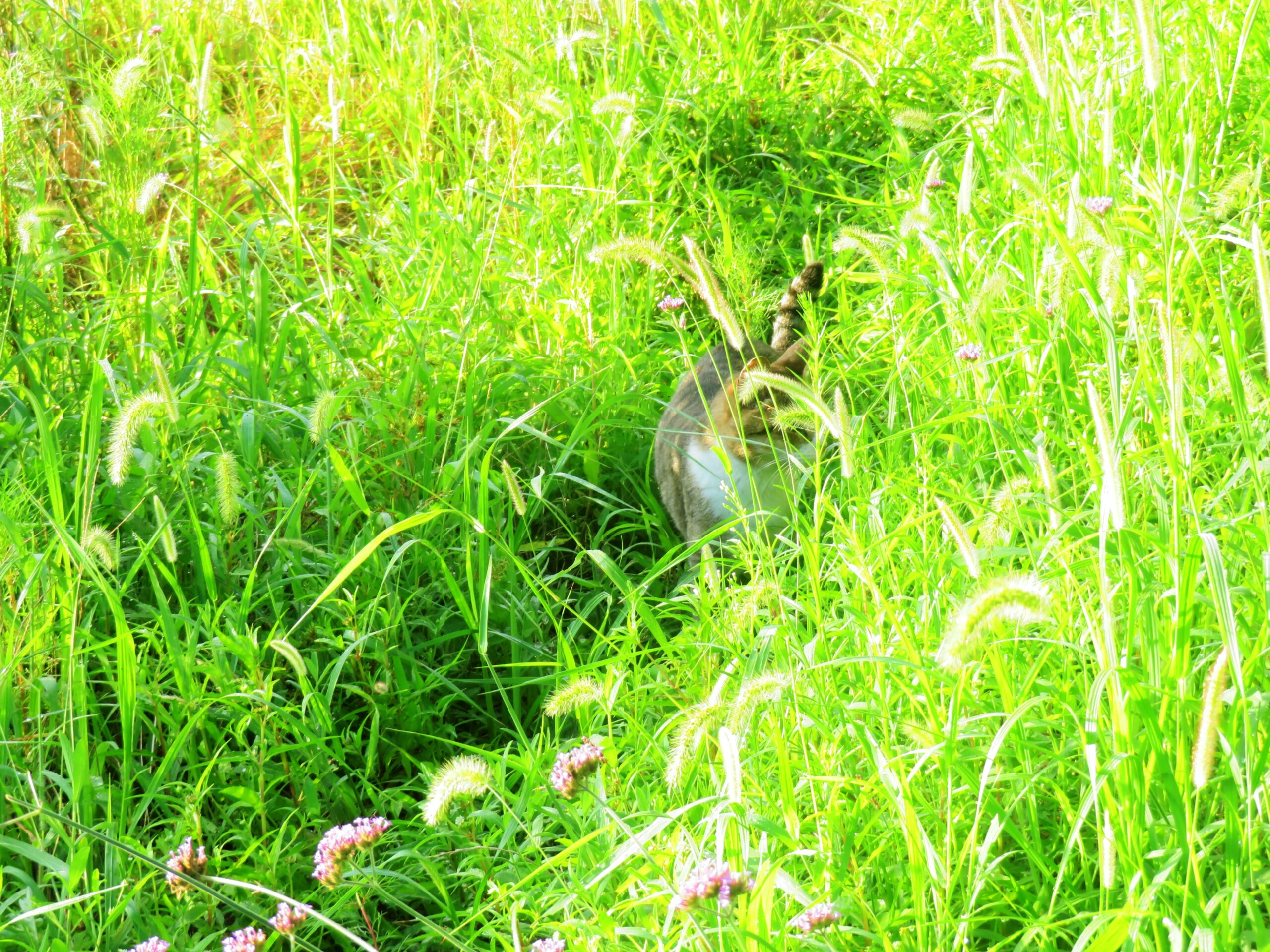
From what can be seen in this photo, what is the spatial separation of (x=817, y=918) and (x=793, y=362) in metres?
1.79

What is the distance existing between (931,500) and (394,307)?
5.61ft

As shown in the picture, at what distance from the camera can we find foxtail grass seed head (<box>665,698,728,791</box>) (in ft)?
5.37

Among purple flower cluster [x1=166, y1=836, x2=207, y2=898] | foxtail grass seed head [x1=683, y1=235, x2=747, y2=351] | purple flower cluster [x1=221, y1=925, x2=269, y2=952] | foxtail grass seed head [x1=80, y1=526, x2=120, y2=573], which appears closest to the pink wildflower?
purple flower cluster [x1=221, y1=925, x2=269, y2=952]

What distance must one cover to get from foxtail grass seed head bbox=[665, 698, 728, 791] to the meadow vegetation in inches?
0.4

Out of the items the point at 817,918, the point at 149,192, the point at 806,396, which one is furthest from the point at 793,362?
the point at 817,918

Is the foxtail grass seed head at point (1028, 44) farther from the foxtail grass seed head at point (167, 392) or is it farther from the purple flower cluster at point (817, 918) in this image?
the foxtail grass seed head at point (167, 392)

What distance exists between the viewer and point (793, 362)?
3.09 m

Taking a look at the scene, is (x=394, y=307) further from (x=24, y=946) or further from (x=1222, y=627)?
(x=1222, y=627)

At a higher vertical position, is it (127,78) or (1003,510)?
(127,78)

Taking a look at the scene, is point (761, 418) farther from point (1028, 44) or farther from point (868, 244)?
point (1028, 44)

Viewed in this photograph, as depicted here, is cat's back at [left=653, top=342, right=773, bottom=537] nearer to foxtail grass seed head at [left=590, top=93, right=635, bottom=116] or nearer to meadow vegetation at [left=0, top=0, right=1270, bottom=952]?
meadow vegetation at [left=0, top=0, right=1270, bottom=952]

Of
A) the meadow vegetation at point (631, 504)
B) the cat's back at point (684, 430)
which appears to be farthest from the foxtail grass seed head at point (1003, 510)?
the cat's back at point (684, 430)

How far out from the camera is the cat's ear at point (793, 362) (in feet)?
9.59

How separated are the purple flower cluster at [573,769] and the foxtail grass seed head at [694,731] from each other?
0.64ft
